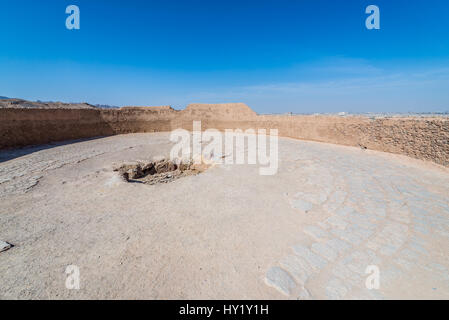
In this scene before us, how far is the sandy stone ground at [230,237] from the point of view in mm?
2393

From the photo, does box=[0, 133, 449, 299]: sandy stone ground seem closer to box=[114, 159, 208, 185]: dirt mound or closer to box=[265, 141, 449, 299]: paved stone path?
box=[265, 141, 449, 299]: paved stone path

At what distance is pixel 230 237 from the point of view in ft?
11.1

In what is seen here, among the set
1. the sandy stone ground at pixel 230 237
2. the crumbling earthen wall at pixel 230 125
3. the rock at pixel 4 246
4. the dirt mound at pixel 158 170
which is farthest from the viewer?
the crumbling earthen wall at pixel 230 125

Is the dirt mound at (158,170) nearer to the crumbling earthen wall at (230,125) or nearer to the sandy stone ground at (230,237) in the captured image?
the sandy stone ground at (230,237)

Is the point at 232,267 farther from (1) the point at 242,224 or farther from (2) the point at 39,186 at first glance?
(2) the point at 39,186

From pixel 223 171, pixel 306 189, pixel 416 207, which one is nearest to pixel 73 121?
pixel 223 171

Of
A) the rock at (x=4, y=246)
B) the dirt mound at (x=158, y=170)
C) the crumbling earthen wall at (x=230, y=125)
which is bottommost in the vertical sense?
the rock at (x=4, y=246)

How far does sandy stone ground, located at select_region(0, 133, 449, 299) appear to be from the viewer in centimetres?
239

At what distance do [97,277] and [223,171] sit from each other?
5.03m

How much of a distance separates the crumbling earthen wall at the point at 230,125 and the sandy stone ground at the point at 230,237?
9.81 feet

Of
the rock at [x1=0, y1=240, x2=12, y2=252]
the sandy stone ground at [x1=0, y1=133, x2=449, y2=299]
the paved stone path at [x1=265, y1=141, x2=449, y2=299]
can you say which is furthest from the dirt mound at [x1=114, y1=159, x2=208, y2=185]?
the paved stone path at [x1=265, y1=141, x2=449, y2=299]

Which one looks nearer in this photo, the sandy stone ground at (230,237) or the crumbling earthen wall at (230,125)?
the sandy stone ground at (230,237)

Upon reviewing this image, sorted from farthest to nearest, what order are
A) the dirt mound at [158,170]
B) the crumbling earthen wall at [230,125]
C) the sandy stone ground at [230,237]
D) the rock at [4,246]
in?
the crumbling earthen wall at [230,125], the dirt mound at [158,170], the rock at [4,246], the sandy stone ground at [230,237]

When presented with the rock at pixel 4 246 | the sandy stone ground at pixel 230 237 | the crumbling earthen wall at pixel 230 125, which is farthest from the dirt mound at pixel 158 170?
the crumbling earthen wall at pixel 230 125
